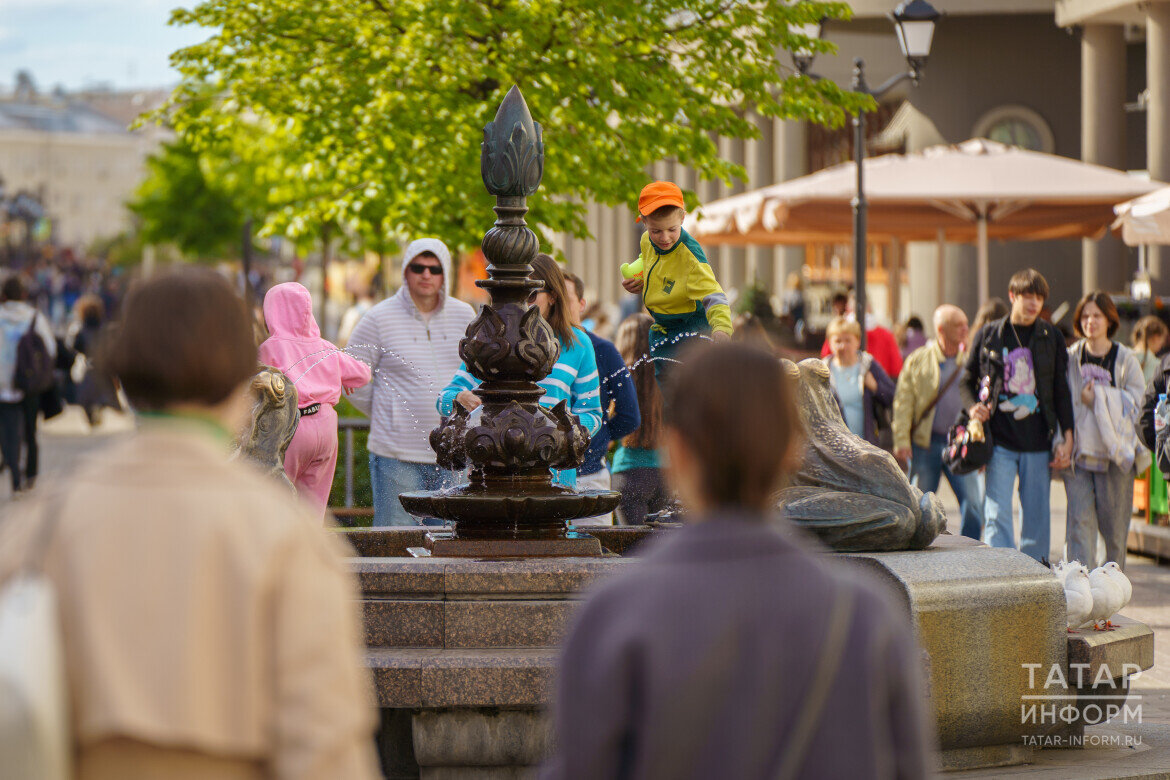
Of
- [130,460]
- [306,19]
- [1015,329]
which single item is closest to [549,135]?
[306,19]

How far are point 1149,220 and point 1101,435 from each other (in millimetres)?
4736

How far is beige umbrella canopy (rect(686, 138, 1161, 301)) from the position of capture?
16.5m

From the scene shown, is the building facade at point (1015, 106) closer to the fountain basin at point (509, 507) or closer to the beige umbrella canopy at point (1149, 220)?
the beige umbrella canopy at point (1149, 220)

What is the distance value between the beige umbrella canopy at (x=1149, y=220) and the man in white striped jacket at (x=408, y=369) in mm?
7552

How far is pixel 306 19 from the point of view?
14938 mm

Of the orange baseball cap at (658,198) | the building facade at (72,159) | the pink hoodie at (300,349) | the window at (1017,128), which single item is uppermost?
the building facade at (72,159)

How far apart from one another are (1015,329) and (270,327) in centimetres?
433

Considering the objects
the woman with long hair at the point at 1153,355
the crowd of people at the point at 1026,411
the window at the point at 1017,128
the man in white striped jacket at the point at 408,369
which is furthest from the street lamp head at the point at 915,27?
the window at the point at 1017,128

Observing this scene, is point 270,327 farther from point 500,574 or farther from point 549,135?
point 549,135

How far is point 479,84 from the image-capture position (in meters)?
15.0

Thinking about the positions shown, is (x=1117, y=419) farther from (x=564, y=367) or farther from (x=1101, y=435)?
(x=564, y=367)

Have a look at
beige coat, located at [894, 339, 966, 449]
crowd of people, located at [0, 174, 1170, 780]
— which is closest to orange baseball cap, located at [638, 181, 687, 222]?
crowd of people, located at [0, 174, 1170, 780]

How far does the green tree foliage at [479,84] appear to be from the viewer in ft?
47.1

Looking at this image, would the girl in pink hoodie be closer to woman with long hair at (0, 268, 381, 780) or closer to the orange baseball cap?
the orange baseball cap
